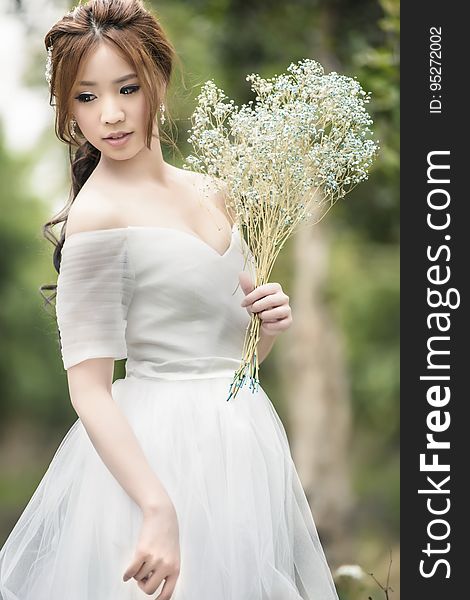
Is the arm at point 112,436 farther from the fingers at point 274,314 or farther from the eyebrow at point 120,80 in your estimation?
the eyebrow at point 120,80

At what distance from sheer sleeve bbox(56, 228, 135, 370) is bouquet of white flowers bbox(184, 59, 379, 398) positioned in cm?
30

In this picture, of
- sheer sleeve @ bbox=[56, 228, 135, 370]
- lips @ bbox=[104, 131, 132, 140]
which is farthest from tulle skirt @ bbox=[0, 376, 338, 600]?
lips @ bbox=[104, 131, 132, 140]

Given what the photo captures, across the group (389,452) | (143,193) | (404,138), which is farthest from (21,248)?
(143,193)

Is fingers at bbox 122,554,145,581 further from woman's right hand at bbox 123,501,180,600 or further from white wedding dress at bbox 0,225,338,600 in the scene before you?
white wedding dress at bbox 0,225,338,600

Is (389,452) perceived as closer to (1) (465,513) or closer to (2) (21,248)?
(2) (21,248)

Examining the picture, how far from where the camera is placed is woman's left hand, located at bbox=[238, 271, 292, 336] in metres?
2.41

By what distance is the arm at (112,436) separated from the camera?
7.41 ft

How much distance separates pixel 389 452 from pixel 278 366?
8.41 feet

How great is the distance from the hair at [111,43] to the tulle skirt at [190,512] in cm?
71

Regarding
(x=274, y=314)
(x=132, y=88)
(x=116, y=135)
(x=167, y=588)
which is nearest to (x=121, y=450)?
(x=167, y=588)

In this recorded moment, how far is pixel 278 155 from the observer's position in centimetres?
238

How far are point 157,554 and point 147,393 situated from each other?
0.45 meters

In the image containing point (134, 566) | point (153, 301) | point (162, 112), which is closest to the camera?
point (134, 566)

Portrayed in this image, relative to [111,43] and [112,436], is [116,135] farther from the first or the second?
[112,436]
